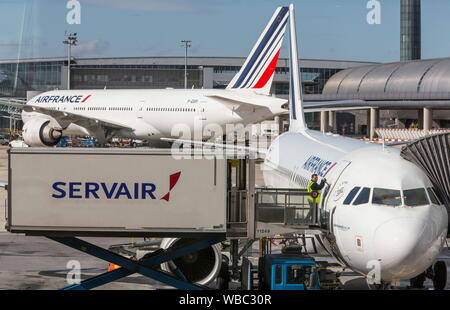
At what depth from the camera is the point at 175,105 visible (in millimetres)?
63844

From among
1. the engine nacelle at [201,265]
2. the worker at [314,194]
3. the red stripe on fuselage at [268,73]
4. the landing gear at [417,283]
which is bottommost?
the landing gear at [417,283]

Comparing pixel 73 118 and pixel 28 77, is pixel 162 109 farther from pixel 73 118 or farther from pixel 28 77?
pixel 28 77

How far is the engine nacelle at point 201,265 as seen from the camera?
2097 centimetres

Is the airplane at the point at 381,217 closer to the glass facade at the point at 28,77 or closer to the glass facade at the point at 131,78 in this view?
the glass facade at the point at 131,78

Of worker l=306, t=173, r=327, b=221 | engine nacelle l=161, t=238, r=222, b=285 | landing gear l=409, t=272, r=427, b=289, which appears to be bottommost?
landing gear l=409, t=272, r=427, b=289

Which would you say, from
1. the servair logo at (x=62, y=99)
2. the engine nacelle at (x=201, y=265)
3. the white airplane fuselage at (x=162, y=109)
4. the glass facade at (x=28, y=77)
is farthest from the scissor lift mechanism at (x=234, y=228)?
the glass facade at (x=28, y=77)

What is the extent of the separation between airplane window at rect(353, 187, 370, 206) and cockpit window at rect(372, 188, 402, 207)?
0.16 meters

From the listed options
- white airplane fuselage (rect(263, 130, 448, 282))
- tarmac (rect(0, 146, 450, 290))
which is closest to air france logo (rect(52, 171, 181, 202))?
white airplane fuselage (rect(263, 130, 448, 282))

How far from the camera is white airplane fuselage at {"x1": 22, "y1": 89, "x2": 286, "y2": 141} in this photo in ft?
196

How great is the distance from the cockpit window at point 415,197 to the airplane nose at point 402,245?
20.1 inches

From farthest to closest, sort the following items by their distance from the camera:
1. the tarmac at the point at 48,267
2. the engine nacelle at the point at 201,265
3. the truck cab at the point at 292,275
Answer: the tarmac at the point at 48,267 → the engine nacelle at the point at 201,265 → the truck cab at the point at 292,275

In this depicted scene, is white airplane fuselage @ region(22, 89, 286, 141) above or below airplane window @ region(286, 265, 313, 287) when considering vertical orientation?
above

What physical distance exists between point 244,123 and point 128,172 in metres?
43.1

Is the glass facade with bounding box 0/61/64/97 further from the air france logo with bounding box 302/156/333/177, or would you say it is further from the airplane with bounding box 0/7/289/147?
the air france logo with bounding box 302/156/333/177
